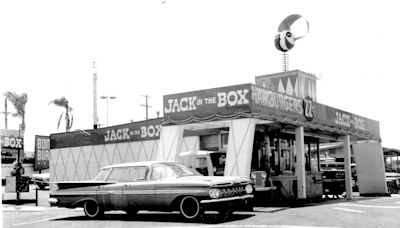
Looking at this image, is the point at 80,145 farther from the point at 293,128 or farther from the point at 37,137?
the point at 37,137

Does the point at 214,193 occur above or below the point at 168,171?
below

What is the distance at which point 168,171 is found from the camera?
39.1 ft

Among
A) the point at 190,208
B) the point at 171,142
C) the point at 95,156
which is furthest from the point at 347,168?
the point at 95,156

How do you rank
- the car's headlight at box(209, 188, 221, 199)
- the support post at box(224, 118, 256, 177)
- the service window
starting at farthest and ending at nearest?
the service window, the support post at box(224, 118, 256, 177), the car's headlight at box(209, 188, 221, 199)

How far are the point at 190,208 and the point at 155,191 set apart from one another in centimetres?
99

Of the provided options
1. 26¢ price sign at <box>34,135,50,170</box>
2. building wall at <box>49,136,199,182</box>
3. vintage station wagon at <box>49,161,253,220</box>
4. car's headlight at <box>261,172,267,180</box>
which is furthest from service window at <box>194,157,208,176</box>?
26¢ price sign at <box>34,135,50,170</box>

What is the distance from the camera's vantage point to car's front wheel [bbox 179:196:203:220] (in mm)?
10836

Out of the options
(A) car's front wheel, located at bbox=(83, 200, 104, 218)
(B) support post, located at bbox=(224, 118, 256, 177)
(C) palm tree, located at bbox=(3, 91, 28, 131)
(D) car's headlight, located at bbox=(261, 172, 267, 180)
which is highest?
(C) palm tree, located at bbox=(3, 91, 28, 131)

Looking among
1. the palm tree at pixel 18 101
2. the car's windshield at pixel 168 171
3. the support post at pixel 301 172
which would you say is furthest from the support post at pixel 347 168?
the palm tree at pixel 18 101

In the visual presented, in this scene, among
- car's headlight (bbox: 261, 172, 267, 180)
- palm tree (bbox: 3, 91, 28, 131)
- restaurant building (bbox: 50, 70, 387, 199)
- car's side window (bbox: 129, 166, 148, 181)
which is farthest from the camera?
palm tree (bbox: 3, 91, 28, 131)

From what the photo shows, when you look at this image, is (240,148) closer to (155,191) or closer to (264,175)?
(264,175)

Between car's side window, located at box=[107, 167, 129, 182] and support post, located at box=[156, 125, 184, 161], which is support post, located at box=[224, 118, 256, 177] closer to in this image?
support post, located at box=[156, 125, 184, 161]

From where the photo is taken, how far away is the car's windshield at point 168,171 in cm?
1182

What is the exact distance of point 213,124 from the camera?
16750 millimetres
